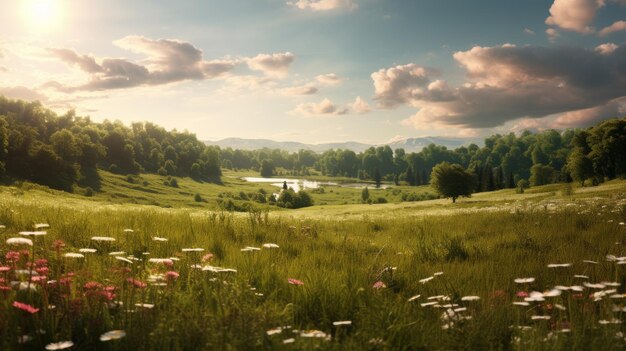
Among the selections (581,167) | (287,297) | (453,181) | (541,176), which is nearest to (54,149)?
(453,181)

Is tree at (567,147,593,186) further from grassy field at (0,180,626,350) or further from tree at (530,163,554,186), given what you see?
grassy field at (0,180,626,350)

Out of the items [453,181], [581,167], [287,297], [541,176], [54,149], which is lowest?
[541,176]

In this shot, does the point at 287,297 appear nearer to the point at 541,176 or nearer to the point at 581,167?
the point at 581,167

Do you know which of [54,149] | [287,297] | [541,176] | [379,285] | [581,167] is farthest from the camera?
[541,176]

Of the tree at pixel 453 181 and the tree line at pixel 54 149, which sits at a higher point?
the tree line at pixel 54 149

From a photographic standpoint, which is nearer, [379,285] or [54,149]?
[379,285]

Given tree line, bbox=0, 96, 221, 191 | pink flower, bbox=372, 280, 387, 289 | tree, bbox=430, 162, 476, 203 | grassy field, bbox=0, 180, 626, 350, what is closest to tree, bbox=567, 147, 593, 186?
tree, bbox=430, 162, 476, 203

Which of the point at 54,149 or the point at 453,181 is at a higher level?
the point at 54,149

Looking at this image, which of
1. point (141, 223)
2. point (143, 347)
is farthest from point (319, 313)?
point (141, 223)

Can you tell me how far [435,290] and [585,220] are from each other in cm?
1049

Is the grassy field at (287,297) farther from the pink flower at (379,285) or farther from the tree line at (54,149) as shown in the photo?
the tree line at (54,149)

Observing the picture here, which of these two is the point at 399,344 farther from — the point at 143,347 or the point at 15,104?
the point at 15,104

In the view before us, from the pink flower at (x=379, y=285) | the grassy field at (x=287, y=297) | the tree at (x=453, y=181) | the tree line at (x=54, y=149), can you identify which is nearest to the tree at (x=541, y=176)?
the tree at (x=453, y=181)

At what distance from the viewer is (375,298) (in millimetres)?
3969
